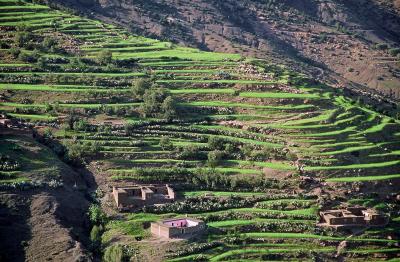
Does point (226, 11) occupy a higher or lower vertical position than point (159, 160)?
higher

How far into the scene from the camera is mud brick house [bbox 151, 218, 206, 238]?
58406mm

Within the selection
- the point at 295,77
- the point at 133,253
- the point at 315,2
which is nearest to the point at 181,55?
the point at 295,77

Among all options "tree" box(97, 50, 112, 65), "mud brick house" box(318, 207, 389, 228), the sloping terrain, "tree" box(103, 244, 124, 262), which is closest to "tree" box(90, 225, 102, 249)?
the sloping terrain

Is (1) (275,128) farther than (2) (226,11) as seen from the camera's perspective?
No

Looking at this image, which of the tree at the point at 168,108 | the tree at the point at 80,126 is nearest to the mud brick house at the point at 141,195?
the tree at the point at 80,126

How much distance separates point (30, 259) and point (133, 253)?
8216 millimetres

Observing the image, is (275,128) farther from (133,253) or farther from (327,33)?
(327,33)

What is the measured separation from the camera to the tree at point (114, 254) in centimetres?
5534

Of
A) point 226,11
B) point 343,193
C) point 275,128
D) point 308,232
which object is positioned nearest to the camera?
point 308,232

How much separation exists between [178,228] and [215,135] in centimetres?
2101

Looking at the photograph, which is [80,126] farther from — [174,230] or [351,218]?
[351,218]

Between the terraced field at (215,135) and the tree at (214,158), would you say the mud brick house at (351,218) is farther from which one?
the tree at (214,158)

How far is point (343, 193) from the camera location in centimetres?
6925

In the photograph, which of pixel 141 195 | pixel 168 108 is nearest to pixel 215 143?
pixel 168 108
